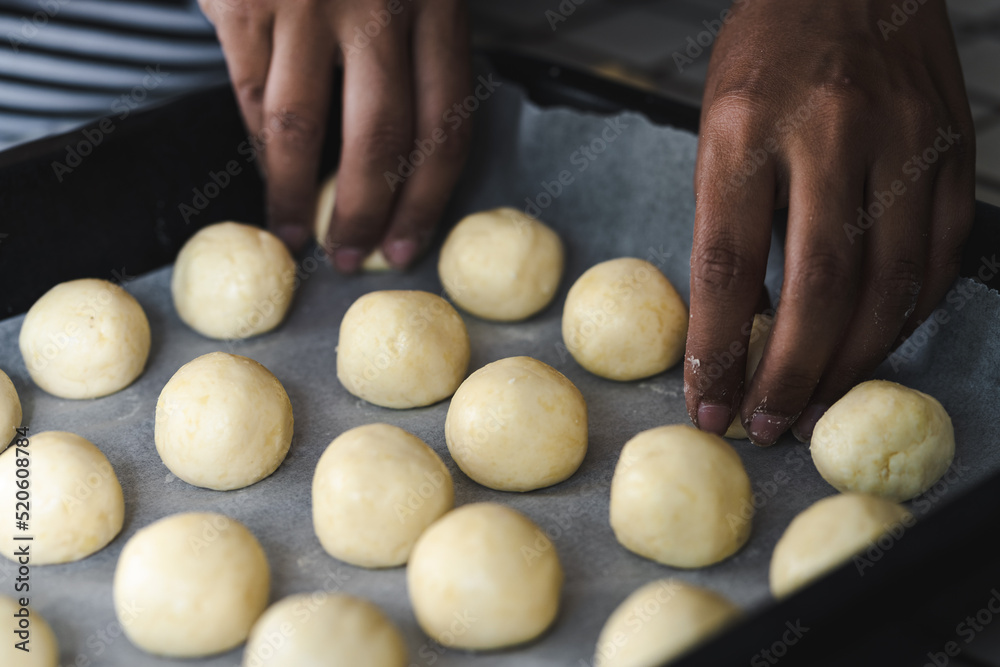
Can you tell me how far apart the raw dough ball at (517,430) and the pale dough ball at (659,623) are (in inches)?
11.3

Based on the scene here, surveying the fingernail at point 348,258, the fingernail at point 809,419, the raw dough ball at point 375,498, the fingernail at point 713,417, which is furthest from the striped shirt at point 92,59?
the fingernail at point 809,419

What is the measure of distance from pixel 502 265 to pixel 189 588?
0.77m

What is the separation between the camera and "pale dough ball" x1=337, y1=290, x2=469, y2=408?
1368mm

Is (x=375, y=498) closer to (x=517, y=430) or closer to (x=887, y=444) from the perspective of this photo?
(x=517, y=430)

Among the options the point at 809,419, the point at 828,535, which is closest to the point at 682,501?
the point at 828,535

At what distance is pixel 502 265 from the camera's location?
1553mm

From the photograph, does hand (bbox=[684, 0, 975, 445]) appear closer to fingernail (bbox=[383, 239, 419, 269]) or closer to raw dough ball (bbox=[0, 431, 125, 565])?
fingernail (bbox=[383, 239, 419, 269])

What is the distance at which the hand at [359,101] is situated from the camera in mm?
1473

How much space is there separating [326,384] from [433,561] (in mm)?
520

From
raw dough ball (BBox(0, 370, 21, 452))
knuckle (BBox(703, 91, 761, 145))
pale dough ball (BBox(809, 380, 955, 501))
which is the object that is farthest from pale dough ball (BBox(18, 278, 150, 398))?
pale dough ball (BBox(809, 380, 955, 501))

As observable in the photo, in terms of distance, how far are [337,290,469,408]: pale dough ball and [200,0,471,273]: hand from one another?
234mm

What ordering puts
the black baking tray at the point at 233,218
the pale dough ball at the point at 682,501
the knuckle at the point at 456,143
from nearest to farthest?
the black baking tray at the point at 233,218, the pale dough ball at the point at 682,501, the knuckle at the point at 456,143

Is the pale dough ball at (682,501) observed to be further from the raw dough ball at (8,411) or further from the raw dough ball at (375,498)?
the raw dough ball at (8,411)

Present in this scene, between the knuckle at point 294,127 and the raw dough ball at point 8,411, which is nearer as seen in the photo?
the raw dough ball at point 8,411
